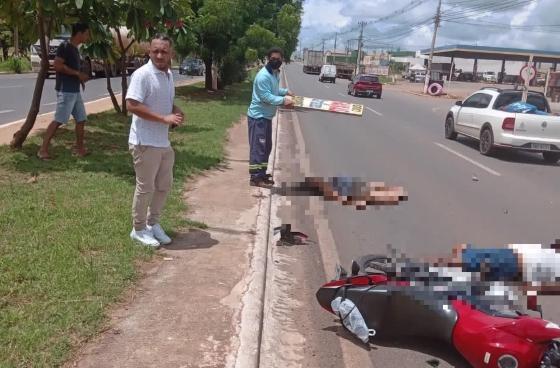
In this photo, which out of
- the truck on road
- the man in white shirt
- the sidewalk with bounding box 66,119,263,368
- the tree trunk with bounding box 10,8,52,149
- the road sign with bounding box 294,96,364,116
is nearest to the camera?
the sidewalk with bounding box 66,119,263,368

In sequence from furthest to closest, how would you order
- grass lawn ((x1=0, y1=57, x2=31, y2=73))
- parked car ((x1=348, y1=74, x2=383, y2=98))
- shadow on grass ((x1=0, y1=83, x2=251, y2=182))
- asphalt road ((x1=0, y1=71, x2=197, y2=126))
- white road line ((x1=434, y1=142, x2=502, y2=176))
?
1. grass lawn ((x1=0, y1=57, x2=31, y2=73))
2. parked car ((x1=348, y1=74, x2=383, y2=98))
3. asphalt road ((x1=0, y1=71, x2=197, y2=126))
4. white road line ((x1=434, y1=142, x2=502, y2=176))
5. shadow on grass ((x1=0, y1=83, x2=251, y2=182))

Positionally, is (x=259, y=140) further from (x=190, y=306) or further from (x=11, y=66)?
(x=11, y=66)

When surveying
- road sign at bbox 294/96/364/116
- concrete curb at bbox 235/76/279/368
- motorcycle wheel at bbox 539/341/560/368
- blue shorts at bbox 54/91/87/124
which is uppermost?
road sign at bbox 294/96/364/116

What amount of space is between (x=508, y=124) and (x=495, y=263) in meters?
9.42

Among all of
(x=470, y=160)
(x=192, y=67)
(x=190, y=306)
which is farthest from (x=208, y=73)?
(x=192, y=67)

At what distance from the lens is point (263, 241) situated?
5.72m

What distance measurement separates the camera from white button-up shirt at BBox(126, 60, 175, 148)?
481cm

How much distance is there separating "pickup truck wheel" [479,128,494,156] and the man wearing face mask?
6.41 metres

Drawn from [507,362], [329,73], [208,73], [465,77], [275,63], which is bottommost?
[507,362]

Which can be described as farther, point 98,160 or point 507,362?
point 98,160

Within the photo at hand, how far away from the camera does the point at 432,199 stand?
8.15m

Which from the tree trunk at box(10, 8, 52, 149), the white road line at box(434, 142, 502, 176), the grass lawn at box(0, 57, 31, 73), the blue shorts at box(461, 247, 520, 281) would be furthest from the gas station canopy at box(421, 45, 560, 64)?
the blue shorts at box(461, 247, 520, 281)

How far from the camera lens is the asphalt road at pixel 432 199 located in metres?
5.83

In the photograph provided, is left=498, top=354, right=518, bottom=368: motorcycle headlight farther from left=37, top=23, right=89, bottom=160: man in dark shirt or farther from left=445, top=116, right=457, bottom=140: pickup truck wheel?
left=445, top=116, right=457, bottom=140: pickup truck wheel
